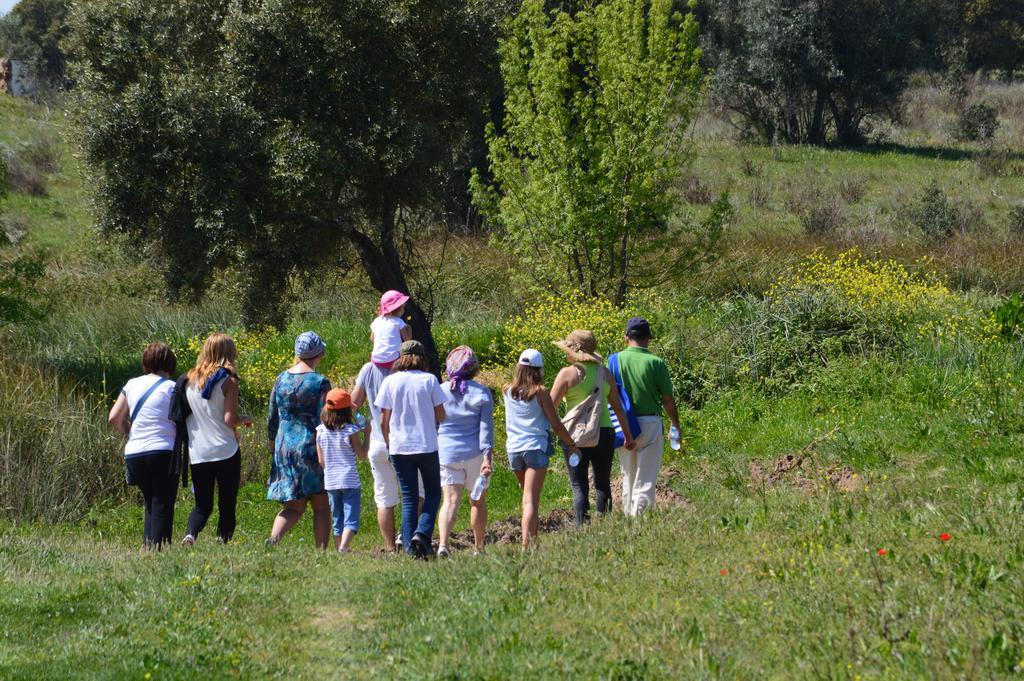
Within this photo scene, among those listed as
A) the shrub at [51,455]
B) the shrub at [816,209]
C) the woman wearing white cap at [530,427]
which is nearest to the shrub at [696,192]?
the shrub at [816,209]

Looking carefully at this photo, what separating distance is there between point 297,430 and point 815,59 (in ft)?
115

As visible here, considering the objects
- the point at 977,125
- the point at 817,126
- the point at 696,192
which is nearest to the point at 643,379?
the point at 696,192

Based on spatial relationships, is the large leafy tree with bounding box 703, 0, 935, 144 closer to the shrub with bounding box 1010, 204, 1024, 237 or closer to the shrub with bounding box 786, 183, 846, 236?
the shrub with bounding box 786, 183, 846, 236

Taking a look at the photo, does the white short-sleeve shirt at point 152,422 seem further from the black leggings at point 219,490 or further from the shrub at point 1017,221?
the shrub at point 1017,221

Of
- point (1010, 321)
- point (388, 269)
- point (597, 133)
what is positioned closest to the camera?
point (1010, 321)

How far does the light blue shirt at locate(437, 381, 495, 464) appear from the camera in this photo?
28.1 feet

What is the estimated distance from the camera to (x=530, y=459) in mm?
8695

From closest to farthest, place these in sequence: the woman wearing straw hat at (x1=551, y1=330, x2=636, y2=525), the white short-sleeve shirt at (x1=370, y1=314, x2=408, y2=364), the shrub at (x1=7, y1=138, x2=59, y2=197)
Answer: the woman wearing straw hat at (x1=551, y1=330, x2=636, y2=525)
the white short-sleeve shirt at (x1=370, y1=314, x2=408, y2=364)
the shrub at (x1=7, y1=138, x2=59, y2=197)

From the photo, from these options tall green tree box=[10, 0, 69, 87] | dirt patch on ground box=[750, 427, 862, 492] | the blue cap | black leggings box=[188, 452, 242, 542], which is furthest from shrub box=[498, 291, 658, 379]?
tall green tree box=[10, 0, 69, 87]

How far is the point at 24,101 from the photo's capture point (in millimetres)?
47875

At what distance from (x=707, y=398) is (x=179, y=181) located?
7.25 meters

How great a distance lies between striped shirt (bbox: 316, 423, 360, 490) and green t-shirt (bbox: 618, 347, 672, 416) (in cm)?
215

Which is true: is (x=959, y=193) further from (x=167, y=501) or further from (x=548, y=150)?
(x=167, y=501)

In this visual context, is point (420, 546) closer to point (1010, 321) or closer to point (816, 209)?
point (1010, 321)
